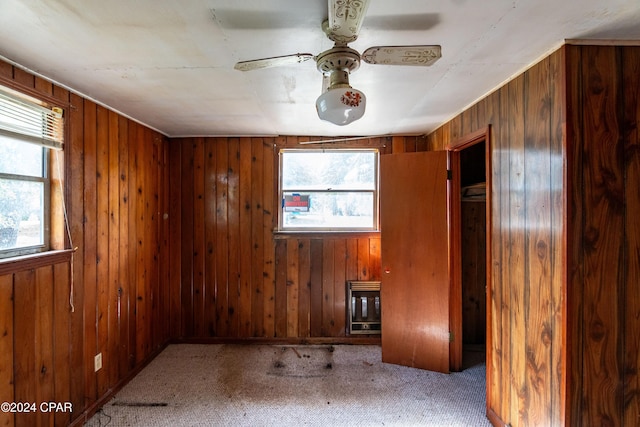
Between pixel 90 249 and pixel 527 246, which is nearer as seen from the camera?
pixel 527 246

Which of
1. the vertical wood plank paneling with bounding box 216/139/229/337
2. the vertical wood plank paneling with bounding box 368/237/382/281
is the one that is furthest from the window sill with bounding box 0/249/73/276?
the vertical wood plank paneling with bounding box 368/237/382/281

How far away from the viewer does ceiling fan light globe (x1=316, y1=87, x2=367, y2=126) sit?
1.10 meters

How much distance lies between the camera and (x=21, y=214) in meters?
1.57

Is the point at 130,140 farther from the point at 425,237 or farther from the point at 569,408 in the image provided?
the point at 569,408

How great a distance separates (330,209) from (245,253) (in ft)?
3.44

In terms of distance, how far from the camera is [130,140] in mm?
2391

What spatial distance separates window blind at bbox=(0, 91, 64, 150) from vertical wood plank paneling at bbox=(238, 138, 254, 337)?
151 centimetres

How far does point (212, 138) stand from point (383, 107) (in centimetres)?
188

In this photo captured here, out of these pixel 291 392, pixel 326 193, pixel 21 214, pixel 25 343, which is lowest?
pixel 291 392

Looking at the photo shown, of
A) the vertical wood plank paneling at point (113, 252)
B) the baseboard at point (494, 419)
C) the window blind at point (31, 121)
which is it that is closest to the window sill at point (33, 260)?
the vertical wood plank paneling at point (113, 252)

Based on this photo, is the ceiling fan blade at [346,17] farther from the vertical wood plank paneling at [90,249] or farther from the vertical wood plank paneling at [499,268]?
the vertical wood plank paneling at [90,249]

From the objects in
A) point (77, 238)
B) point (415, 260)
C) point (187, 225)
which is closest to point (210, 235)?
point (187, 225)

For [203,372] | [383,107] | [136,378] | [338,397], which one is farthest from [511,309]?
[136,378]

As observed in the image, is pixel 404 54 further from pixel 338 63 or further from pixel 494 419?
pixel 494 419
